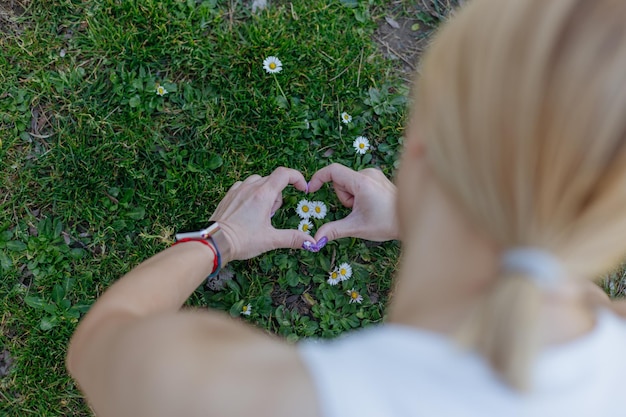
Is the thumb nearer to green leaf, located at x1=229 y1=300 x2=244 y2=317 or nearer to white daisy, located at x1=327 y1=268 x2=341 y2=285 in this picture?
white daisy, located at x1=327 y1=268 x2=341 y2=285

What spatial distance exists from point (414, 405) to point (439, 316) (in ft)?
0.65

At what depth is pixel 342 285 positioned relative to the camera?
2742 mm

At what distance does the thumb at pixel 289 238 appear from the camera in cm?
250

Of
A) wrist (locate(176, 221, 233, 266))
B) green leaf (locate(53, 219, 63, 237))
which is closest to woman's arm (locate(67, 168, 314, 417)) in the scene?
wrist (locate(176, 221, 233, 266))

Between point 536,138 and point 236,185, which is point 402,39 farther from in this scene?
point 536,138

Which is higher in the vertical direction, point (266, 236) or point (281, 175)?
point (281, 175)

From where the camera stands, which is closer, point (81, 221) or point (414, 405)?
point (414, 405)

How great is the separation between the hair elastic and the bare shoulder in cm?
45

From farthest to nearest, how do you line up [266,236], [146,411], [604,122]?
1. [266,236]
2. [146,411]
3. [604,122]

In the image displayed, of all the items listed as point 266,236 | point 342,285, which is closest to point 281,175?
point 266,236

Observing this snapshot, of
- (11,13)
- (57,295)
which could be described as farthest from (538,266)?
(11,13)

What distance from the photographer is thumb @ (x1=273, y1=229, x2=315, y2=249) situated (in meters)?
2.50

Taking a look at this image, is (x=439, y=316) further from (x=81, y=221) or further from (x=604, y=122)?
(x=81, y=221)

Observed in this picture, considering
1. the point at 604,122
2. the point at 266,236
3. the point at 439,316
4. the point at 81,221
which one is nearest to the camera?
the point at 604,122
